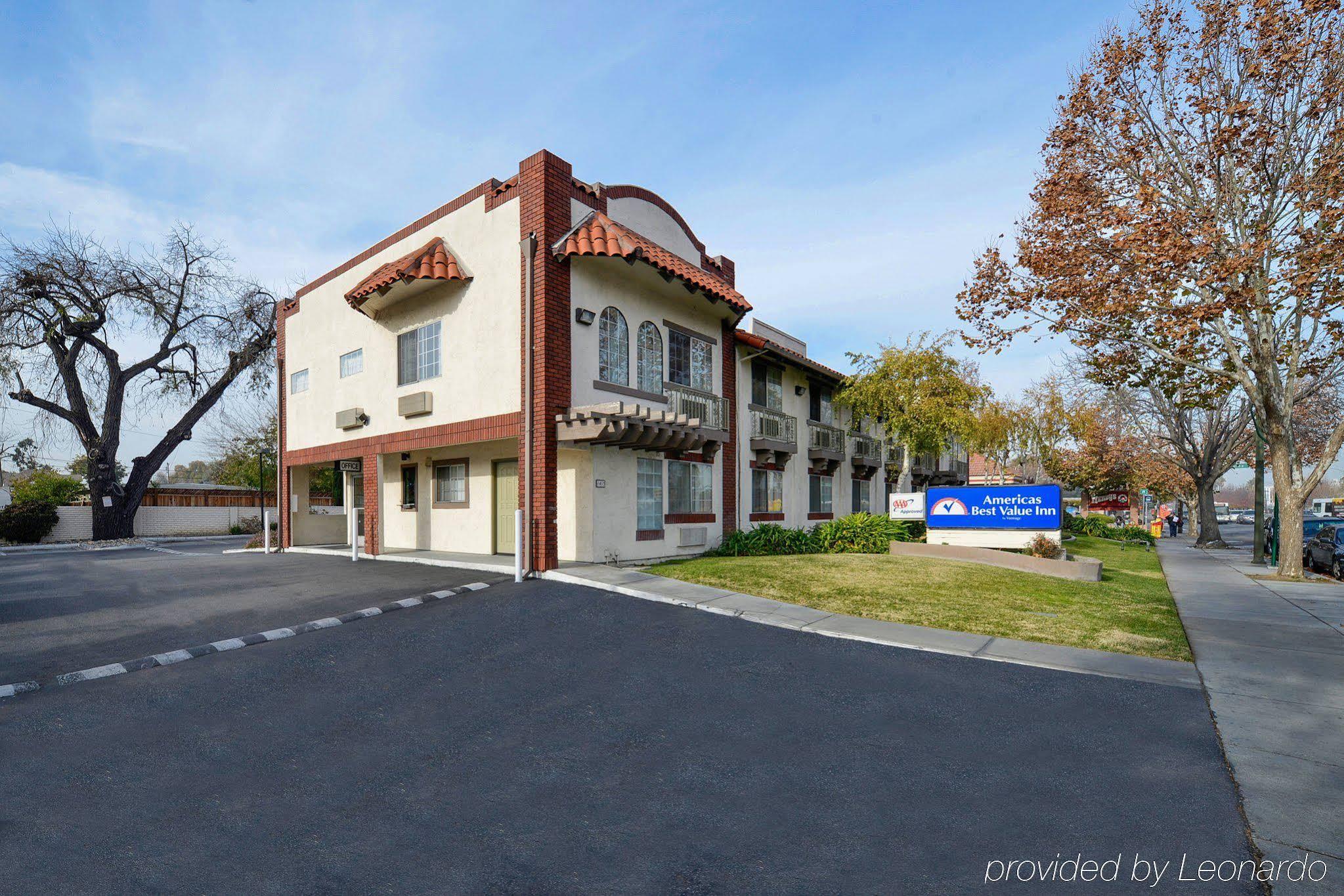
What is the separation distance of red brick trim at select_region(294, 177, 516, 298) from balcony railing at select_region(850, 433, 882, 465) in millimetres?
17105

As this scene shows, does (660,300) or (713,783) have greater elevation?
(660,300)

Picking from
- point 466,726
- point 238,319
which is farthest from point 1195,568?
point 238,319

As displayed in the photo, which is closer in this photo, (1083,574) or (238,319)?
(1083,574)

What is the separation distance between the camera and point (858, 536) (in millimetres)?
20109

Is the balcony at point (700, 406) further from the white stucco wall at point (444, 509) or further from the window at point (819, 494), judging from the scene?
the window at point (819, 494)

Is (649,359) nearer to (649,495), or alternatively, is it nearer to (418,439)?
(649,495)

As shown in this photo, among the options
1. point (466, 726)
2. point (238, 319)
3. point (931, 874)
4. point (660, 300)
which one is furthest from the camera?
point (238, 319)

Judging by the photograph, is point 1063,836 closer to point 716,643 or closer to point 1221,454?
point 716,643

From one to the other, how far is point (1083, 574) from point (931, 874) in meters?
14.5

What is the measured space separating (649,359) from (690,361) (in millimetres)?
1741

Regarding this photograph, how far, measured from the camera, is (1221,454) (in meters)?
34.6

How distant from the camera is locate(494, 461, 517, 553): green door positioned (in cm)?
1697

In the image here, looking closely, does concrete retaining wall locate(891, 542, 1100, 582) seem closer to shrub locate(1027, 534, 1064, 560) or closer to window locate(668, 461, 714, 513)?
shrub locate(1027, 534, 1064, 560)

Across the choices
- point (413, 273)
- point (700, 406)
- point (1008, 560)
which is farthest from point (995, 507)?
point (413, 273)
